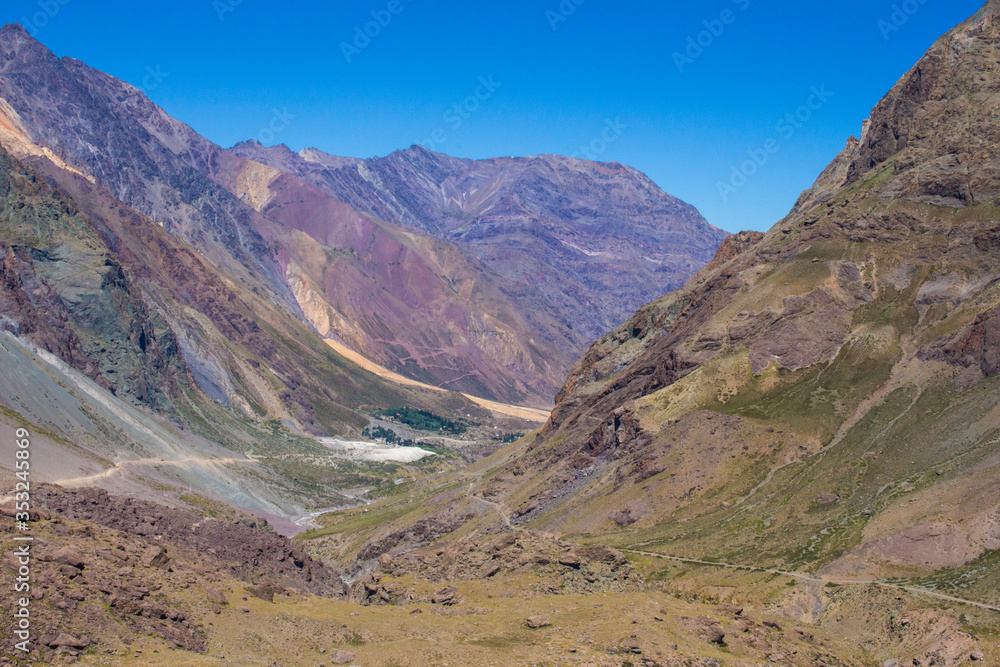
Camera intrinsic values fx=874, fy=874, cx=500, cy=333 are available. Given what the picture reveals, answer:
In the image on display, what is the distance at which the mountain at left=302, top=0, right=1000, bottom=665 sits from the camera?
61250 mm

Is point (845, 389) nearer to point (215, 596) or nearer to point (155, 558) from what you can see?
point (215, 596)

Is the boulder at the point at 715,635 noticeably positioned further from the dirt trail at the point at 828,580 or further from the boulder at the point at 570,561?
the dirt trail at the point at 828,580

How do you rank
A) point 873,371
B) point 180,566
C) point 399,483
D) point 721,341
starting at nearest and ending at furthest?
1. point 180,566
2. point 873,371
3. point 721,341
4. point 399,483

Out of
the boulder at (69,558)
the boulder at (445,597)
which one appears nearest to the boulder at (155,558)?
the boulder at (69,558)

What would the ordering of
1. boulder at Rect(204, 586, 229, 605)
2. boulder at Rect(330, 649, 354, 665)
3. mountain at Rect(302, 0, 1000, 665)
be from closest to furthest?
boulder at Rect(330, 649, 354, 665) < boulder at Rect(204, 586, 229, 605) < mountain at Rect(302, 0, 1000, 665)

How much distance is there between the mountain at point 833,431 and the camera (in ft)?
201

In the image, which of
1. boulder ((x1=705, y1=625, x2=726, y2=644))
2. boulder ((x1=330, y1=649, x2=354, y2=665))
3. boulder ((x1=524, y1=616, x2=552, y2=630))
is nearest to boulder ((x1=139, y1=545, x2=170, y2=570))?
boulder ((x1=330, y1=649, x2=354, y2=665))

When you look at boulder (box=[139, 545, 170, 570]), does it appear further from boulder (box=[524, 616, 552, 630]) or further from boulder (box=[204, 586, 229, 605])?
boulder (box=[524, 616, 552, 630])

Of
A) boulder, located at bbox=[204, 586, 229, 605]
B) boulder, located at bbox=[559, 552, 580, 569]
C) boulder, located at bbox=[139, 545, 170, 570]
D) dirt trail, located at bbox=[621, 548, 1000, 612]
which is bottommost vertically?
dirt trail, located at bbox=[621, 548, 1000, 612]

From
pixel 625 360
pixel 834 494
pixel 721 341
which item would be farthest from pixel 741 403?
pixel 625 360

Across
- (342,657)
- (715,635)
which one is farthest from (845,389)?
(342,657)

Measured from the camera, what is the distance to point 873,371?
92562 mm

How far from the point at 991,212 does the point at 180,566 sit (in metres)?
93.9

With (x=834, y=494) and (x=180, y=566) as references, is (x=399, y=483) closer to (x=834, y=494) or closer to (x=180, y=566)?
(x=834, y=494)
